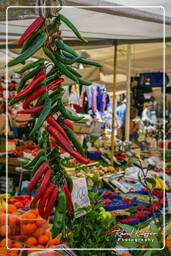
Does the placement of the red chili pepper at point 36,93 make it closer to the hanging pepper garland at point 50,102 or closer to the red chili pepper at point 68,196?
the hanging pepper garland at point 50,102

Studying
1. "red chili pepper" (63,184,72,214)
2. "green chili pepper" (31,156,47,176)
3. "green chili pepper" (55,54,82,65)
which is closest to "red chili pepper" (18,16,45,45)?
"green chili pepper" (55,54,82,65)

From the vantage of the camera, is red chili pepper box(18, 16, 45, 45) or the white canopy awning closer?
red chili pepper box(18, 16, 45, 45)

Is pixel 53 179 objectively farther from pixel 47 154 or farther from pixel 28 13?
pixel 28 13

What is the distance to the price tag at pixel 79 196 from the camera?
1.24 m

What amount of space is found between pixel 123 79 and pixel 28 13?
5.90 meters

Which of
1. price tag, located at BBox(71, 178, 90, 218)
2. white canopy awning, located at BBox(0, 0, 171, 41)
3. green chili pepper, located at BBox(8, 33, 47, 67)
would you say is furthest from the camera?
white canopy awning, located at BBox(0, 0, 171, 41)

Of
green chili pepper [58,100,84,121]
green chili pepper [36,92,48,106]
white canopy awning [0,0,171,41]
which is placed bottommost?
green chili pepper [58,100,84,121]


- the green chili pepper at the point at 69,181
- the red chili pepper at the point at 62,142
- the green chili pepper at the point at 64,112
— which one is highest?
the green chili pepper at the point at 64,112

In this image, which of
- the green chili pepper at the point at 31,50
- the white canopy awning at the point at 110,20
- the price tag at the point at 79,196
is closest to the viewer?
the green chili pepper at the point at 31,50

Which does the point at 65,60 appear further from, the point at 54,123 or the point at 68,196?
the point at 68,196

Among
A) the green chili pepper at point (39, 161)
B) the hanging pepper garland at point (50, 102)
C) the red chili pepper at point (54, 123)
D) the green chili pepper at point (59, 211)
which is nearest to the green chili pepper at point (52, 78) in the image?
the hanging pepper garland at point (50, 102)

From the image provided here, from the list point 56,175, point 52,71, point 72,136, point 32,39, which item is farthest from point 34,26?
point 56,175

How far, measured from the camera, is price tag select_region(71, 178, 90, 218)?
1244 mm

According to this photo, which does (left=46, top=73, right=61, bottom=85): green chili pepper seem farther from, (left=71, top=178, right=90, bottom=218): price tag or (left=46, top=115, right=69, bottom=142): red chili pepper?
(left=71, top=178, right=90, bottom=218): price tag
